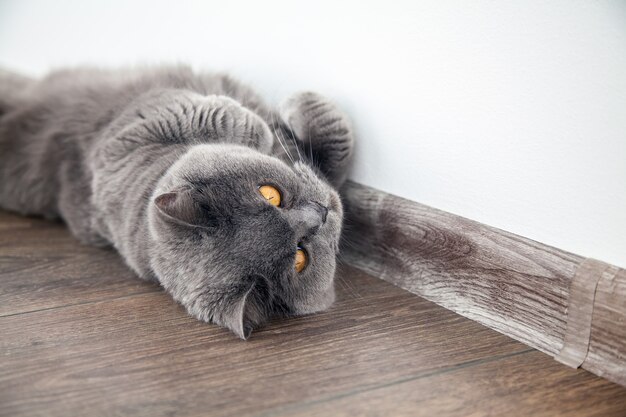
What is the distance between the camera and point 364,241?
5.32ft

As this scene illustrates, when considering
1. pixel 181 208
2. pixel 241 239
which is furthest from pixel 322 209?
pixel 181 208

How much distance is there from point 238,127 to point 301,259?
16.6 inches

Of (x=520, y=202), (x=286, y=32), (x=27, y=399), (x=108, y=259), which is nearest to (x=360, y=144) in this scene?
(x=286, y=32)

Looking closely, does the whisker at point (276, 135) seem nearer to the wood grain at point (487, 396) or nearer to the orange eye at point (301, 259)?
the orange eye at point (301, 259)

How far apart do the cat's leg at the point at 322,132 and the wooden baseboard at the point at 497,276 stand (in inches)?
3.4

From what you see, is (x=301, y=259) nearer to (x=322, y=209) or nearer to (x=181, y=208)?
(x=322, y=209)

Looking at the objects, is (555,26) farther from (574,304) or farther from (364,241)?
(364,241)

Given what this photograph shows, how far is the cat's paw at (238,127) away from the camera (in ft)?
5.11

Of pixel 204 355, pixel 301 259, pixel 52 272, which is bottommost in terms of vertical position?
pixel 52 272

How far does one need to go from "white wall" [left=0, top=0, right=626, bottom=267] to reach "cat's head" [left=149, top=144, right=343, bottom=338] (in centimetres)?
29

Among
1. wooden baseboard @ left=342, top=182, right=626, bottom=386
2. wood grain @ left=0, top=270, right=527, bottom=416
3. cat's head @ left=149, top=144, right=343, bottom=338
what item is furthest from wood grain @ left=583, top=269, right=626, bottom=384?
cat's head @ left=149, top=144, right=343, bottom=338

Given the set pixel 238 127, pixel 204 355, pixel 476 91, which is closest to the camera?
pixel 204 355

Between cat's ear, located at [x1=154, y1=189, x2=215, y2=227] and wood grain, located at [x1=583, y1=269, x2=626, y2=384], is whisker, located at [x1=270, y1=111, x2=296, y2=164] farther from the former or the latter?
wood grain, located at [x1=583, y1=269, x2=626, y2=384]

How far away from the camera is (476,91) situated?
1.27 metres
